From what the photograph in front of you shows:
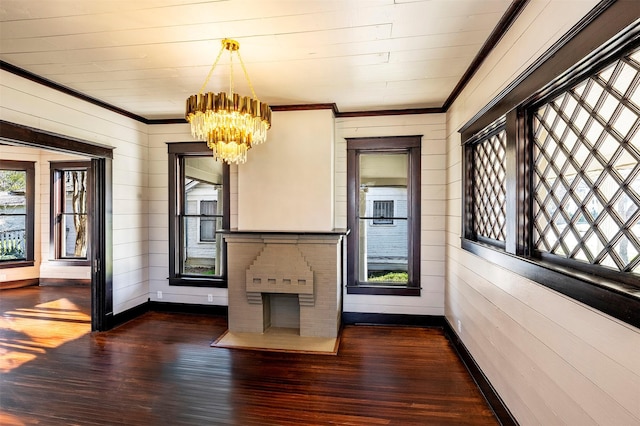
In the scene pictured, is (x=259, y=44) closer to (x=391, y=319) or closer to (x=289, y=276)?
(x=289, y=276)

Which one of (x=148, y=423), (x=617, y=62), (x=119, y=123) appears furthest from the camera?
(x=119, y=123)

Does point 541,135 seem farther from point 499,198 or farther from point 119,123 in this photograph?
point 119,123

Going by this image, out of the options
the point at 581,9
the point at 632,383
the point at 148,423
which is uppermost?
the point at 581,9

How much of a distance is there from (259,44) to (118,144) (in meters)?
2.76

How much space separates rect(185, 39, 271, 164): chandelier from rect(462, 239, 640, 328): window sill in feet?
6.90

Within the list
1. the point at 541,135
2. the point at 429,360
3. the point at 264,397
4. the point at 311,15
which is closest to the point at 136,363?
the point at 264,397

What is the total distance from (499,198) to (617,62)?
1.37 metres

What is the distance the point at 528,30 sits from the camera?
190 cm

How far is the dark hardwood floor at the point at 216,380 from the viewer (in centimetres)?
235

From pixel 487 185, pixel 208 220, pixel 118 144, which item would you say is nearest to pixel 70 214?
pixel 118 144

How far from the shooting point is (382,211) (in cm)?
429

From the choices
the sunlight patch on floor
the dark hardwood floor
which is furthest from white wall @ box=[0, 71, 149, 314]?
the dark hardwood floor

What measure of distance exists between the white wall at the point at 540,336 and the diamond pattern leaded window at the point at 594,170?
0.91 feet

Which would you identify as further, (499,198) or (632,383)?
(499,198)
